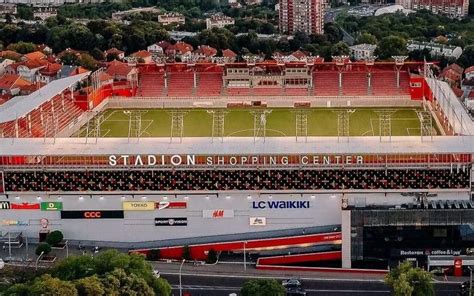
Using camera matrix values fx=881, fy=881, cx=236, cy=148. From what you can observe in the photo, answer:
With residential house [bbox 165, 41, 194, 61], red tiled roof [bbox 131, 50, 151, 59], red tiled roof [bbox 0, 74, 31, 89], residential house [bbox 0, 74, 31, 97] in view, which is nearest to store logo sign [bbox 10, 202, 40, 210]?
residential house [bbox 0, 74, 31, 97]

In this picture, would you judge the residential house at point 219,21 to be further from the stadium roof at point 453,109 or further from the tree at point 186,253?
the tree at point 186,253

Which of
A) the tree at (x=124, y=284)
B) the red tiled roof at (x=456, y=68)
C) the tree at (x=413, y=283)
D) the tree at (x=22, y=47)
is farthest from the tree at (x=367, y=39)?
the tree at (x=124, y=284)

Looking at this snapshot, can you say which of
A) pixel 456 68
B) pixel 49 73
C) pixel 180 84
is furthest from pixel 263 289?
pixel 456 68

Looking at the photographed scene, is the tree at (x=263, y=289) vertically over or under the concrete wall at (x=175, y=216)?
under

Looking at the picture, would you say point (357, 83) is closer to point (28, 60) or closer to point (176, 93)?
point (176, 93)

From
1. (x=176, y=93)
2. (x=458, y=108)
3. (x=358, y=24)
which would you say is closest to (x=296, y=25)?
(x=358, y=24)

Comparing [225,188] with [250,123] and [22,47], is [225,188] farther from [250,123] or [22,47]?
[22,47]
